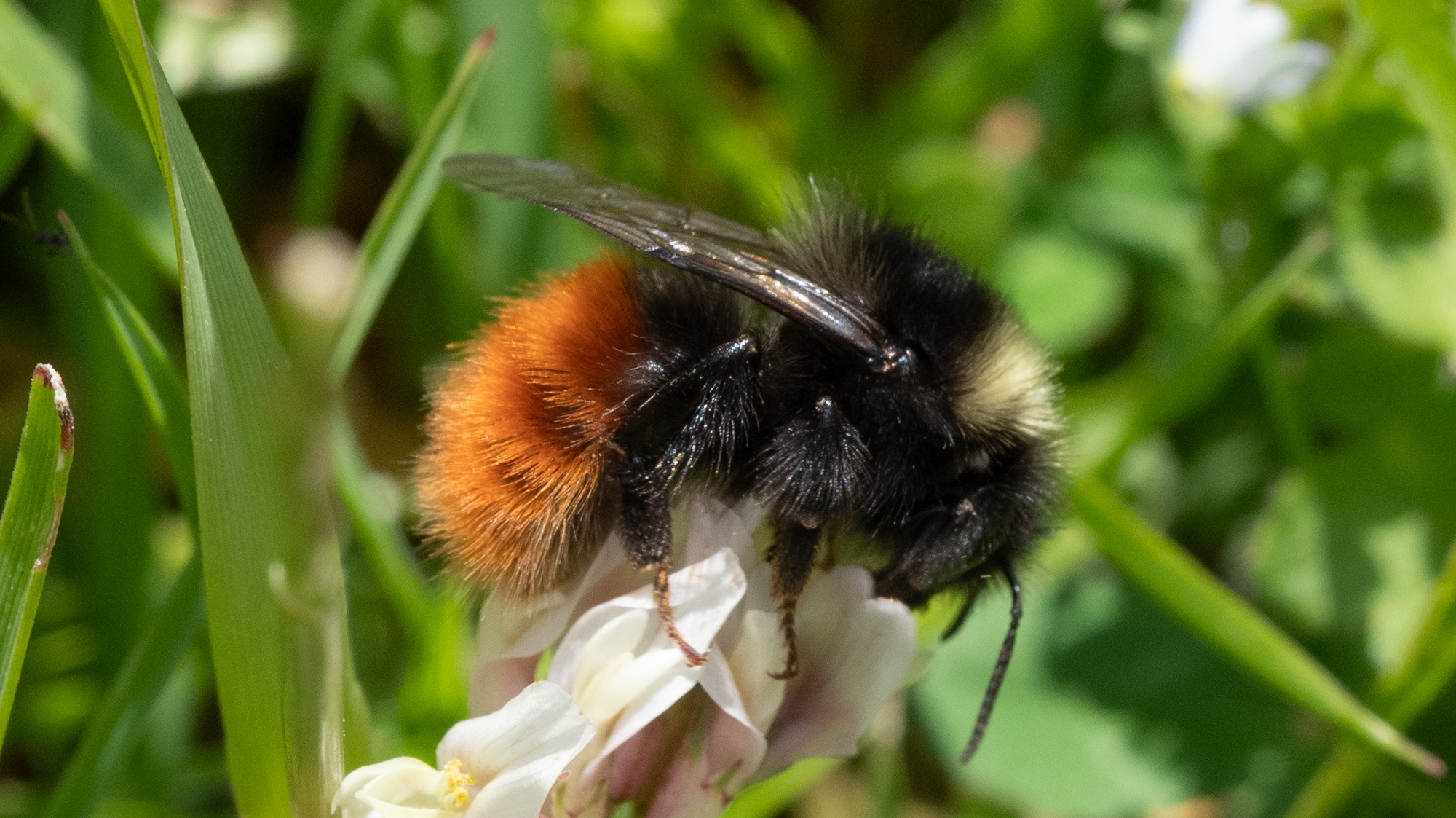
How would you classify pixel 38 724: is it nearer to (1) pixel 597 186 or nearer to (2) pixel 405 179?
(2) pixel 405 179

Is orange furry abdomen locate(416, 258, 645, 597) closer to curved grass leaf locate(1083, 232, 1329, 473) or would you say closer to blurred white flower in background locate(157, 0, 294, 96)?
curved grass leaf locate(1083, 232, 1329, 473)

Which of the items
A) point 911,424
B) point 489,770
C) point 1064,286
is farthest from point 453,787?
point 1064,286

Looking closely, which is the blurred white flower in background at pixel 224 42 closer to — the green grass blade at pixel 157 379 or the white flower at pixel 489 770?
the green grass blade at pixel 157 379

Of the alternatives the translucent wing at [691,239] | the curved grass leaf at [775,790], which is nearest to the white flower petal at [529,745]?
the translucent wing at [691,239]

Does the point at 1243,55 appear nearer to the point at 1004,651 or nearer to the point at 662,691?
the point at 1004,651

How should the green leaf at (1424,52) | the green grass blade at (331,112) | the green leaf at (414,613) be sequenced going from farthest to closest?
the green grass blade at (331,112) → the green leaf at (1424,52) → the green leaf at (414,613)

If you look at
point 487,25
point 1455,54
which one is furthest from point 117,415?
point 1455,54

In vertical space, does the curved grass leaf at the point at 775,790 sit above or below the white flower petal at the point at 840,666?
below
